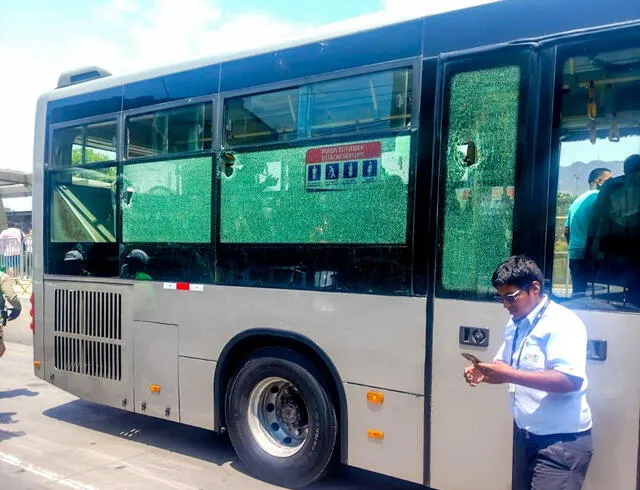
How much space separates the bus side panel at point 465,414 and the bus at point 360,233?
1cm

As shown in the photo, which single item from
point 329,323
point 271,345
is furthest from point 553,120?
point 271,345

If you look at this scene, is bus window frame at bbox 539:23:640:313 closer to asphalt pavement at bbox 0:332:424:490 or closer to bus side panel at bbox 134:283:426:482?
bus side panel at bbox 134:283:426:482

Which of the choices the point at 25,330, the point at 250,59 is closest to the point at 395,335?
the point at 250,59

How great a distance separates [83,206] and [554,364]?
4691mm

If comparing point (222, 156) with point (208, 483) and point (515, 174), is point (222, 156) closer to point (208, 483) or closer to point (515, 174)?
point (515, 174)

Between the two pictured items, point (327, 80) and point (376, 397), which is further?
point (327, 80)

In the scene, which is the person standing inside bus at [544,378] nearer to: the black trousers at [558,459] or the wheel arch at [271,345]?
the black trousers at [558,459]

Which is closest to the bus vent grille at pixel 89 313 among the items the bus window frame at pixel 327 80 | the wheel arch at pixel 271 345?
the wheel arch at pixel 271 345

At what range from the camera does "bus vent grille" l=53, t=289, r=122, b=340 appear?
202 inches

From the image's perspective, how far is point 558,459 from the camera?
2.38m

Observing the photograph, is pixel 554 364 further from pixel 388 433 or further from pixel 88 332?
pixel 88 332

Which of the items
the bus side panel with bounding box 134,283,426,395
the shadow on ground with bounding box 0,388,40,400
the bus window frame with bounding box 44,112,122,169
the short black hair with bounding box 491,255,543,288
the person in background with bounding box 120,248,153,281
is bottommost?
the shadow on ground with bounding box 0,388,40,400

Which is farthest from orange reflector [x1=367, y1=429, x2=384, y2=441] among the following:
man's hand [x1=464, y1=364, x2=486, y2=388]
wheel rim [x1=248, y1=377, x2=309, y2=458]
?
man's hand [x1=464, y1=364, x2=486, y2=388]

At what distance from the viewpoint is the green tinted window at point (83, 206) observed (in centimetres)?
523
